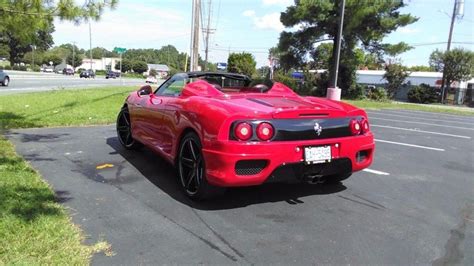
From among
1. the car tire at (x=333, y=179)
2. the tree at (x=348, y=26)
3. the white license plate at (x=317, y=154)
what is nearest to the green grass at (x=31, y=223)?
the white license plate at (x=317, y=154)

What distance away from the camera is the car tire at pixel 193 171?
4.12 metres

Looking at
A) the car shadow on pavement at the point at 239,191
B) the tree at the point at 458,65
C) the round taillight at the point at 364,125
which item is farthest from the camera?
the tree at the point at 458,65

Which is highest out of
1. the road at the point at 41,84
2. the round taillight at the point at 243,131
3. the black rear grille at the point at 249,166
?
the round taillight at the point at 243,131

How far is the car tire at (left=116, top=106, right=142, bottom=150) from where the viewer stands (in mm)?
6566

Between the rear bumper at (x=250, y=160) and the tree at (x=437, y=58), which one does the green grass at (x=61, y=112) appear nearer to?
the rear bumper at (x=250, y=160)

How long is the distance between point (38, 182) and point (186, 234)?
208cm

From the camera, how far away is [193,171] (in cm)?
434

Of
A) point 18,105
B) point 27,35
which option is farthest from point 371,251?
point 18,105

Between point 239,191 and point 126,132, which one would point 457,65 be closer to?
point 126,132

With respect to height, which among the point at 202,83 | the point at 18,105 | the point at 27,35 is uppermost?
the point at 27,35

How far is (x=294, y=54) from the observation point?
3338cm

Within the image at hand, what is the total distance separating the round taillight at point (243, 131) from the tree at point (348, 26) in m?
27.0

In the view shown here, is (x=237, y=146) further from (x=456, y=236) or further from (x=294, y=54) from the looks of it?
(x=294, y=54)

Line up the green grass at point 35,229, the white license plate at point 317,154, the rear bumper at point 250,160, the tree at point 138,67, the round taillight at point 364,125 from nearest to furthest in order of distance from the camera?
1. the green grass at point 35,229
2. the rear bumper at point 250,160
3. the white license plate at point 317,154
4. the round taillight at point 364,125
5. the tree at point 138,67
